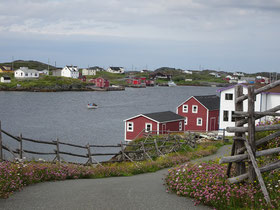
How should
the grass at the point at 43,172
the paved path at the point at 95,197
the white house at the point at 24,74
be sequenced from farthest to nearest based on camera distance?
1. the white house at the point at 24,74
2. the grass at the point at 43,172
3. the paved path at the point at 95,197

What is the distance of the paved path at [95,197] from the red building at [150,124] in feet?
95.7

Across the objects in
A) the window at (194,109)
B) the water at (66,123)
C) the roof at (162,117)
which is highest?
the window at (194,109)

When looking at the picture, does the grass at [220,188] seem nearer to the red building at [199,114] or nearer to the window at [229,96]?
the window at [229,96]

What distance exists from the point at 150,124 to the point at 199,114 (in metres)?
10.2

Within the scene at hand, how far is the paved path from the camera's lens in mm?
9625

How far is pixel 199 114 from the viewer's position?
164ft

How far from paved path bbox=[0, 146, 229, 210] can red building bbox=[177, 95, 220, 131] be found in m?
37.8

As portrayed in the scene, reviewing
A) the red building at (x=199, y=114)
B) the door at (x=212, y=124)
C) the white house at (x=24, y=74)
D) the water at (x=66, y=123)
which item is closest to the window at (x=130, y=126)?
the water at (x=66, y=123)

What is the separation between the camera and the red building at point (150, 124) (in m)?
42.3

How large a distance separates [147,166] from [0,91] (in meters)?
150

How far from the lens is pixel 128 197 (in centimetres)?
1055

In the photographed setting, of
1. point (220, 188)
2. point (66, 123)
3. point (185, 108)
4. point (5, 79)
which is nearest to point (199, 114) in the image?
point (185, 108)

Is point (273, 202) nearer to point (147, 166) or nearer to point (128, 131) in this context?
point (147, 166)

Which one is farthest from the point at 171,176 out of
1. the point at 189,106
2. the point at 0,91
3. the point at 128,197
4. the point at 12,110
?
the point at 0,91
